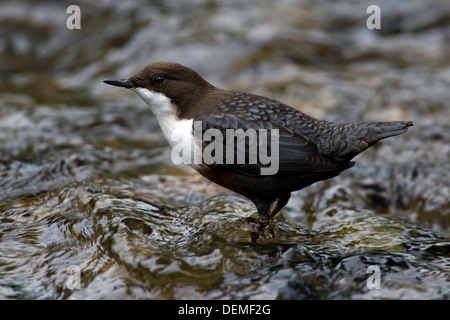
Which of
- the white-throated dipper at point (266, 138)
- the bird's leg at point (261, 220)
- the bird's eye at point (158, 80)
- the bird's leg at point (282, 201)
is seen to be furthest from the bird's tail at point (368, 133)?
the bird's eye at point (158, 80)

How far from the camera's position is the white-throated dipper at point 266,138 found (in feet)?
12.8

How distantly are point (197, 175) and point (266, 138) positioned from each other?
183cm

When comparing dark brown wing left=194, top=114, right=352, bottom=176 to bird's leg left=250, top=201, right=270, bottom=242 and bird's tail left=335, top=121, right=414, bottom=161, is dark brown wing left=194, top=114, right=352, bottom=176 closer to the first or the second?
bird's tail left=335, top=121, right=414, bottom=161

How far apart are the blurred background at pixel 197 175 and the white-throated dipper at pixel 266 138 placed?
0.42 metres

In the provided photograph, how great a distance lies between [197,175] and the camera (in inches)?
223

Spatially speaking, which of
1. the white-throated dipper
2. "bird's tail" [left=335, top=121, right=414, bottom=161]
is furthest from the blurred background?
"bird's tail" [left=335, top=121, right=414, bottom=161]

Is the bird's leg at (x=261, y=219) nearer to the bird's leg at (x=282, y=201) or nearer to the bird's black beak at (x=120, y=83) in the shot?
the bird's leg at (x=282, y=201)

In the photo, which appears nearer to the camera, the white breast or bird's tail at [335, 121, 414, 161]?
bird's tail at [335, 121, 414, 161]

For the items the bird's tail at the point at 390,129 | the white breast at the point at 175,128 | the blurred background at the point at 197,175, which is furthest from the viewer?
the white breast at the point at 175,128

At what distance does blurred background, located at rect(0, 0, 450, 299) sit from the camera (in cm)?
346

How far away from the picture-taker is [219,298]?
324cm

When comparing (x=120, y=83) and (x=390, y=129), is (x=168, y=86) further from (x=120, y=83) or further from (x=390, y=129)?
(x=390, y=129)

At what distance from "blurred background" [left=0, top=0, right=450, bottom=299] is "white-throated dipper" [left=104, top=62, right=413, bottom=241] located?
0.42 meters

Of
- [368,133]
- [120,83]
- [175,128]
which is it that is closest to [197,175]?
[175,128]
